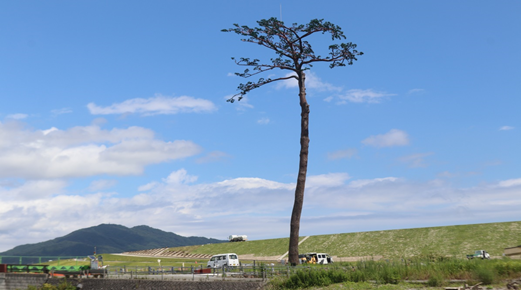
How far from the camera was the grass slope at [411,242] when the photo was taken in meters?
61.9

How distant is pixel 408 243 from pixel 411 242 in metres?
0.61

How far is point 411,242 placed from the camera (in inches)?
2689

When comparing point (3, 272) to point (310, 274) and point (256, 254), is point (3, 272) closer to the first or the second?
point (310, 274)

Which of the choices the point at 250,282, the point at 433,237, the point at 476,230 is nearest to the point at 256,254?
the point at 433,237

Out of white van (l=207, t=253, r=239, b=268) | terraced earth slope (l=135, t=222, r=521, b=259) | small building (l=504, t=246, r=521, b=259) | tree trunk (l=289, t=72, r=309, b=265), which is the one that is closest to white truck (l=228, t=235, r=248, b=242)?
terraced earth slope (l=135, t=222, r=521, b=259)

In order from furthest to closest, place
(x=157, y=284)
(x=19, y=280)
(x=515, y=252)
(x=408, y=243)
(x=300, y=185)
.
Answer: (x=408, y=243) < (x=19, y=280) < (x=515, y=252) < (x=300, y=185) < (x=157, y=284)

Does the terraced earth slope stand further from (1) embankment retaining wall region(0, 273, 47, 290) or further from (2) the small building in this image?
(1) embankment retaining wall region(0, 273, 47, 290)

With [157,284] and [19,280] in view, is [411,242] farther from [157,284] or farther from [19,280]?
[19,280]

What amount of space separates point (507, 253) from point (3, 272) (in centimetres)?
4152

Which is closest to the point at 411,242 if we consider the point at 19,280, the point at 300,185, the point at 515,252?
the point at 515,252

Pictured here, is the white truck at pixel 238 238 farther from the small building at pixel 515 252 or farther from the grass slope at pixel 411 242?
the small building at pixel 515 252

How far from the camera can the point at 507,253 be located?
114ft

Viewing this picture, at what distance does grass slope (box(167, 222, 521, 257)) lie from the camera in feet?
203

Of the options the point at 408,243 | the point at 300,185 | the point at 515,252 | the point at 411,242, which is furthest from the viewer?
the point at 411,242
